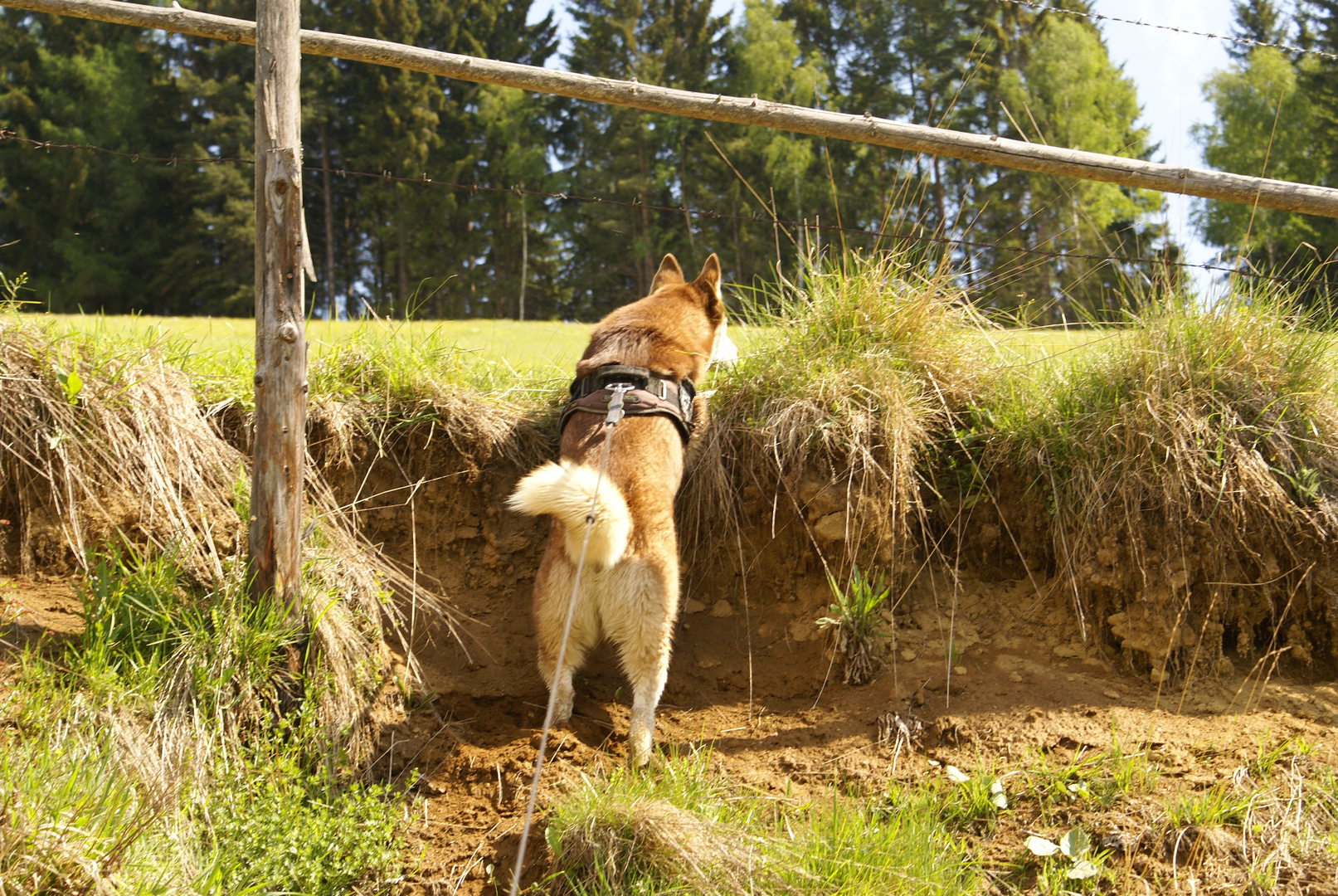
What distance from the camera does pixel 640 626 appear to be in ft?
9.95

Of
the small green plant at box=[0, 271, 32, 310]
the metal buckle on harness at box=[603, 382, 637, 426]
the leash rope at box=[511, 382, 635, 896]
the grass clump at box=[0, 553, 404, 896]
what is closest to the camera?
the grass clump at box=[0, 553, 404, 896]

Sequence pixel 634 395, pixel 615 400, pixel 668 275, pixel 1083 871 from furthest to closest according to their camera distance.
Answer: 1. pixel 668 275
2. pixel 634 395
3. pixel 615 400
4. pixel 1083 871

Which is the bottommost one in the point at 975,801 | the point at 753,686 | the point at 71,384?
the point at 975,801

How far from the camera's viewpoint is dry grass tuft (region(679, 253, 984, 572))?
3.67 meters

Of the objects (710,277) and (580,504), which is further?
(710,277)

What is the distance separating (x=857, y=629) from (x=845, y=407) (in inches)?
40.5

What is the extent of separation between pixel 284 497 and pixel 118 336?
1.84 meters

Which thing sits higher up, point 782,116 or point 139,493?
point 782,116

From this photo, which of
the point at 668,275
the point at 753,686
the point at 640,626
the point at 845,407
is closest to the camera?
the point at 640,626

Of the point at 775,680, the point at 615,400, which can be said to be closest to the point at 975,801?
the point at 775,680

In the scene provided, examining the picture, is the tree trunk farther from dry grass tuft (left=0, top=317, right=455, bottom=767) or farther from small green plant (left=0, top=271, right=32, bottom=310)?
small green plant (left=0, top=271, right=32, bottom=310)

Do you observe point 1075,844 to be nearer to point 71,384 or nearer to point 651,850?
point 651,850

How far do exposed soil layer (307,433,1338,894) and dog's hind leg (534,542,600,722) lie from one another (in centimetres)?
20

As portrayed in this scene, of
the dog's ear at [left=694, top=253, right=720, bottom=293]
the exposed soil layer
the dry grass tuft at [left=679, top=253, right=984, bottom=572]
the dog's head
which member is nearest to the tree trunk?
the exposed soil layer
